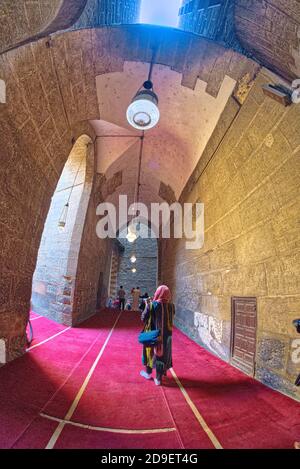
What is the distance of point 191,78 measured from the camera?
4.46 meters

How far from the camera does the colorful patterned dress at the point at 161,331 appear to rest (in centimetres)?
322

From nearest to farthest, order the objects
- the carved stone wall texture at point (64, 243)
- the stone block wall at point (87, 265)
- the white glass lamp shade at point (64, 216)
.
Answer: the carved stone wall texture at point (64, 243) → the stone block wall at point (87, 265) → the white glass lamp shade at point (64, 216)

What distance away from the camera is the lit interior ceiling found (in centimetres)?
457

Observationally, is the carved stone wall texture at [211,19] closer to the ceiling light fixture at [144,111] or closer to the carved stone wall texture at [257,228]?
the carved stone wall texture at [257,228]

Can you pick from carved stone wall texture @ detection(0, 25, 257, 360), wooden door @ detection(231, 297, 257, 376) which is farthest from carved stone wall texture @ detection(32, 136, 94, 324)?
wooden door @ detection(231, 297, 257, 376)

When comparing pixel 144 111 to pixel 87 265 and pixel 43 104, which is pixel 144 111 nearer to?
pixel 43 104

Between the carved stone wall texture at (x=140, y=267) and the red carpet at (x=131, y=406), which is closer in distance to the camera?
the red carpet at (x=131, y=406)

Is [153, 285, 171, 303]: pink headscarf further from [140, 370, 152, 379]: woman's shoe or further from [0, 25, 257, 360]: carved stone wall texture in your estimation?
[0, 25, 257, 360]: carved stone wall texture

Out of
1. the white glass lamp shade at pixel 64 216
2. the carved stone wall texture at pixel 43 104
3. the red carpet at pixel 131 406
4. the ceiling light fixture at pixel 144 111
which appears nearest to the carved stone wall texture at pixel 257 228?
the red carpet at pixel 131 406

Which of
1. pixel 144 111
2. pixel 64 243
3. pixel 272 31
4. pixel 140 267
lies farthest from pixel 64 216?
pixel 140 267

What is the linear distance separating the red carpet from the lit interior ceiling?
411 cm
